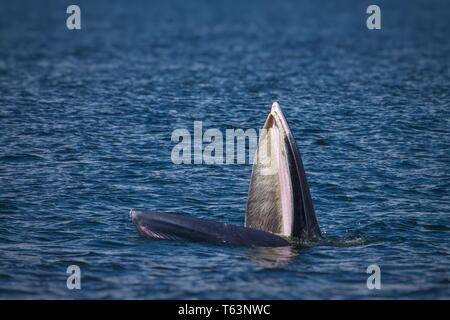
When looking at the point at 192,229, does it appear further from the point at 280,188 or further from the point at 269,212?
the point at 280,188

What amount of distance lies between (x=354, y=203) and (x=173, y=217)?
8.09 metres

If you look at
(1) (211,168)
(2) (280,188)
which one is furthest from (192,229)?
(1) (211,168)

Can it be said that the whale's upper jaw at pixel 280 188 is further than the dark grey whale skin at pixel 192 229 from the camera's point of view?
No

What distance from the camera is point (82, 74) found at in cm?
5819

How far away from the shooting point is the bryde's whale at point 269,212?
79.7 feet

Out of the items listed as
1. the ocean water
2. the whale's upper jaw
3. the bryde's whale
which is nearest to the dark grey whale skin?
the bryde's whale

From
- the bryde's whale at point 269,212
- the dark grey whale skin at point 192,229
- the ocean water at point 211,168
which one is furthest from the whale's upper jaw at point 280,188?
the ocean water at point 211,168

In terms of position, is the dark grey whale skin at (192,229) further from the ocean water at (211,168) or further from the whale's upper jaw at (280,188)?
the whale's upper jaw at (280,188)

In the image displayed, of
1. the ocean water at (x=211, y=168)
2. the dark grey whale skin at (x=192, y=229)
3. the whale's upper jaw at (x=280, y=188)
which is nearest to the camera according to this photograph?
the ocean water at (x=211, y=168)

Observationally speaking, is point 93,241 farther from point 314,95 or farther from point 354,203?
point 314,95

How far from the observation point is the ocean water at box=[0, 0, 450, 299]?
23.8 metres

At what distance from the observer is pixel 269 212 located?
25203 millimetres
